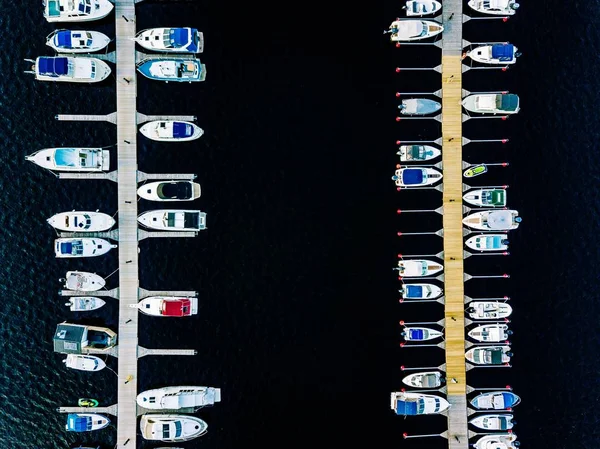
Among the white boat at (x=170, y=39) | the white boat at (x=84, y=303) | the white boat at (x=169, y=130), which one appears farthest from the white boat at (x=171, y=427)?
the white boat at (x=170, y=39)

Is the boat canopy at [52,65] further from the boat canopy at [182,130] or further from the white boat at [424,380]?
the white boat at [424,380]

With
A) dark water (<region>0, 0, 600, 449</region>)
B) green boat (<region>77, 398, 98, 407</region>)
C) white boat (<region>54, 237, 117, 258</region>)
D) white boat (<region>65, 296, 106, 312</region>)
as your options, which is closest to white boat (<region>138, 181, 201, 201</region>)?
dark water (<region>0, 0, 600, 449</region>)

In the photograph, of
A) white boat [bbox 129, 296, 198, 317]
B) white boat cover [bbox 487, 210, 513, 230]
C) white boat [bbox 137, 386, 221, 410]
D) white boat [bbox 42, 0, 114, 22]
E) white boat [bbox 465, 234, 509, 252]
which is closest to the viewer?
white boat [bbox 42, 0, 114, 22]

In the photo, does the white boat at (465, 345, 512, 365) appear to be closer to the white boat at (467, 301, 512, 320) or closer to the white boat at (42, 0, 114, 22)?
the white boat at (467, 301, 512, 320)

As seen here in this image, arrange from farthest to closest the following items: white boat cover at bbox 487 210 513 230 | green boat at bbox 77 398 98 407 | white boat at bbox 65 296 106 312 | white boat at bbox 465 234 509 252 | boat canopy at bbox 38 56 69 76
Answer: green boat at bbox 77 398 98 407
white boat at bbox 465 234 509 252
white boat cover at bbox 487 210 513 230
white boat at bbox 65 296 106 312
boat canopy at bbox 38 56 69 76

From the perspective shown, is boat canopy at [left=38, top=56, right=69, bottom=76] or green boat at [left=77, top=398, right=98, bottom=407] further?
green boat at [left=77, top=398, right=98, bottom=407]

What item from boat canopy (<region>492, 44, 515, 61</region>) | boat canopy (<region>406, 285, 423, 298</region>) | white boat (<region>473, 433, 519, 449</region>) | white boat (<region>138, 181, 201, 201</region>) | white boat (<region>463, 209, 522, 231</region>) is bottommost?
white boat (<region>473, 433, 519, 449</region>)

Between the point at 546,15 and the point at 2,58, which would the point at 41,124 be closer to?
the point at 2,58
